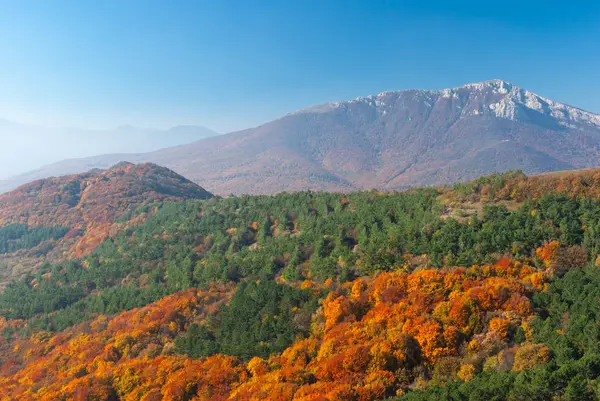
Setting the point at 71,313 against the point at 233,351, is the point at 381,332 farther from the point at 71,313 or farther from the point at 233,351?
the point at 71,313

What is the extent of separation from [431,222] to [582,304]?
23396 mm

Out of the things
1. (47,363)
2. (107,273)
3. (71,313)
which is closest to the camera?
(47,363)

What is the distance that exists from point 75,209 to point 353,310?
124753mm

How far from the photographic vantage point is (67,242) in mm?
114062

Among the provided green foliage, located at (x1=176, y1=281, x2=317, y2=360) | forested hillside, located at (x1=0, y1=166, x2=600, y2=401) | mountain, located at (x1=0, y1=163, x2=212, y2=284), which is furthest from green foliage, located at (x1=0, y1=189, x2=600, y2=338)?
mountain, located at (x1=0, y1=163, x2=212, y2=284)

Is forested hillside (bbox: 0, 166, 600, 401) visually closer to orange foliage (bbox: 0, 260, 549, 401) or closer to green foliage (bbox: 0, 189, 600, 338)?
orange foliage (bbox: 0, 260, 549, 401)

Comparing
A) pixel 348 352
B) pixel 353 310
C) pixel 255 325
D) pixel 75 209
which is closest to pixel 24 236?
pixel 75 209

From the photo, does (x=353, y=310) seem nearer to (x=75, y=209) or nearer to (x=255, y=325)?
(x=255, y=325)

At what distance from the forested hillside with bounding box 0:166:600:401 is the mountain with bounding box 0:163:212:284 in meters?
32.2

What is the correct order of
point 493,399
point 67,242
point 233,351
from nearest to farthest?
point 493,399 → point 233,351 → point 67,242

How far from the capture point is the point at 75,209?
134m

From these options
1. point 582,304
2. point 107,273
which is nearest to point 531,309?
point 582,304

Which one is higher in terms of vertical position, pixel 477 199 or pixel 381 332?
pixel 477 199

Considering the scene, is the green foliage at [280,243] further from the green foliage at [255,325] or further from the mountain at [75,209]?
the mountain at [75,209]
